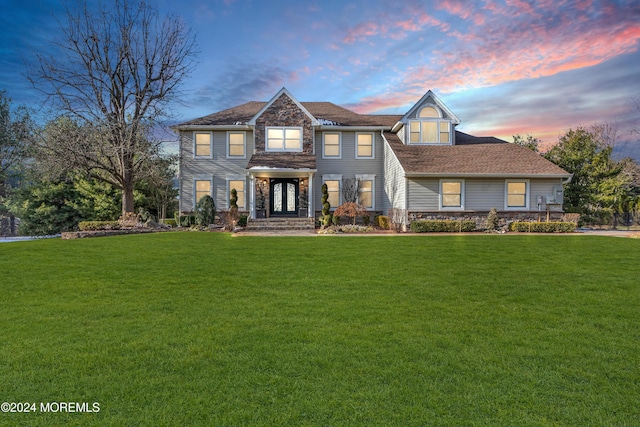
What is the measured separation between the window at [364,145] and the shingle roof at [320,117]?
0.82 metres

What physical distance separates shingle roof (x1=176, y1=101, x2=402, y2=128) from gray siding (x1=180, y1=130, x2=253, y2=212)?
0.92 metres

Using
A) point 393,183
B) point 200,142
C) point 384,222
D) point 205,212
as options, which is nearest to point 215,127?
point 200,142

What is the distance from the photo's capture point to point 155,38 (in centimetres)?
2200

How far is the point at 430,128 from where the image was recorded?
880 inches

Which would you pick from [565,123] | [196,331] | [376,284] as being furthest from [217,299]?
[565,123]

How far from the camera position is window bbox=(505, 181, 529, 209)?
20.1m

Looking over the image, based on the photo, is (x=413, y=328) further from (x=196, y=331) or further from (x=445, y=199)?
(x=445, y=199)

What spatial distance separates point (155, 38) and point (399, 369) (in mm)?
25167

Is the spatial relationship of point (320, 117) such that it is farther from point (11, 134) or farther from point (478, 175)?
point (11, 134)

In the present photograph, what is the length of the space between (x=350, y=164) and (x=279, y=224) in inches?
274

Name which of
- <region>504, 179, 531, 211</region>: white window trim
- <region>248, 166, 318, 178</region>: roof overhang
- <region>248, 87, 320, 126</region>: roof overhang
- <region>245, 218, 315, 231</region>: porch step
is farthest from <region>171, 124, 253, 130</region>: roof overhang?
<region>504, 179, 531, 211</region>: white window trim

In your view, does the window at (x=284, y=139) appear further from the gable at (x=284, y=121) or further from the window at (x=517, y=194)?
the window at (x=517, y=194)

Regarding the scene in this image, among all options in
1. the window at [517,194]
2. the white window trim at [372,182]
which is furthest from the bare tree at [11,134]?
the window at [517,194]

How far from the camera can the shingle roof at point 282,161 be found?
2050cm
